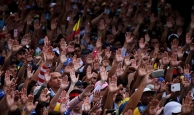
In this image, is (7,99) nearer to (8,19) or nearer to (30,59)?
(30,59)

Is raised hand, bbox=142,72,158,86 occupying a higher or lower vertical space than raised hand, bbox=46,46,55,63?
lower

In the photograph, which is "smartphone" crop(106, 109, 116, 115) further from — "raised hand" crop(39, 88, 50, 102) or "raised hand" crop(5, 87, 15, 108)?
"raised hand" crop(5, 87, 15, 108)

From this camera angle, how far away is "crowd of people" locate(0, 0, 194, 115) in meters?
4.08

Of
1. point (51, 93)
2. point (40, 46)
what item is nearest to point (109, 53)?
point (40, 46)

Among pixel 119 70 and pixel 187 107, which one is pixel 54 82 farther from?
pixel 187 107

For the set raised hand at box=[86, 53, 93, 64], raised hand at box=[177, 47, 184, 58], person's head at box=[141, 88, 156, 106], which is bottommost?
person's head at box=[141, 88, 156, 106]

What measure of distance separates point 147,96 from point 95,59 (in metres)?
1.16

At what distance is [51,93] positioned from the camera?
449 centimetres

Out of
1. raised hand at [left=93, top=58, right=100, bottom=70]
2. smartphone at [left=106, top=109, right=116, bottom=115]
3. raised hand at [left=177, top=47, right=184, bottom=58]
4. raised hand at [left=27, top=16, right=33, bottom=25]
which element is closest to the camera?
smartphone at [left=106, top=109, right=116, bottom=115]

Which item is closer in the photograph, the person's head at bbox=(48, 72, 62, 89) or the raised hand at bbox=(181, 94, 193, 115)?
the raised hand at bbox=(181, 94, 193, 115)

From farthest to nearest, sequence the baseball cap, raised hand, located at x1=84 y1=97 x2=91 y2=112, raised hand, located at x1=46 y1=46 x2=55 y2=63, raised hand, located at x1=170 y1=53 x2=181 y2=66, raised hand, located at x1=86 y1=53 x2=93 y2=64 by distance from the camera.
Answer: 1. raised hand, located at x1=86 y1=53 x2=93 y2=64
2. raised hand, located at x1=170 y1=53 x2=181 y2=66
3. raised hand, located at x1=46 y1=46 x2=55 y2=63
4. the baseball cap
5. raised hand, located at x1=84 y1=97 x2=91 y2=112

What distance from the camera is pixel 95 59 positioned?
5.52 m

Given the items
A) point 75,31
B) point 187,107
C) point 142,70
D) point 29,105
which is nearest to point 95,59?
point 142,70

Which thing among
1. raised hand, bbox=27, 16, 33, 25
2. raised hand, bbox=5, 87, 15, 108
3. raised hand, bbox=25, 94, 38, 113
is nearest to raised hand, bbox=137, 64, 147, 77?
raised hand, bbox=25, 94, 38, 113
